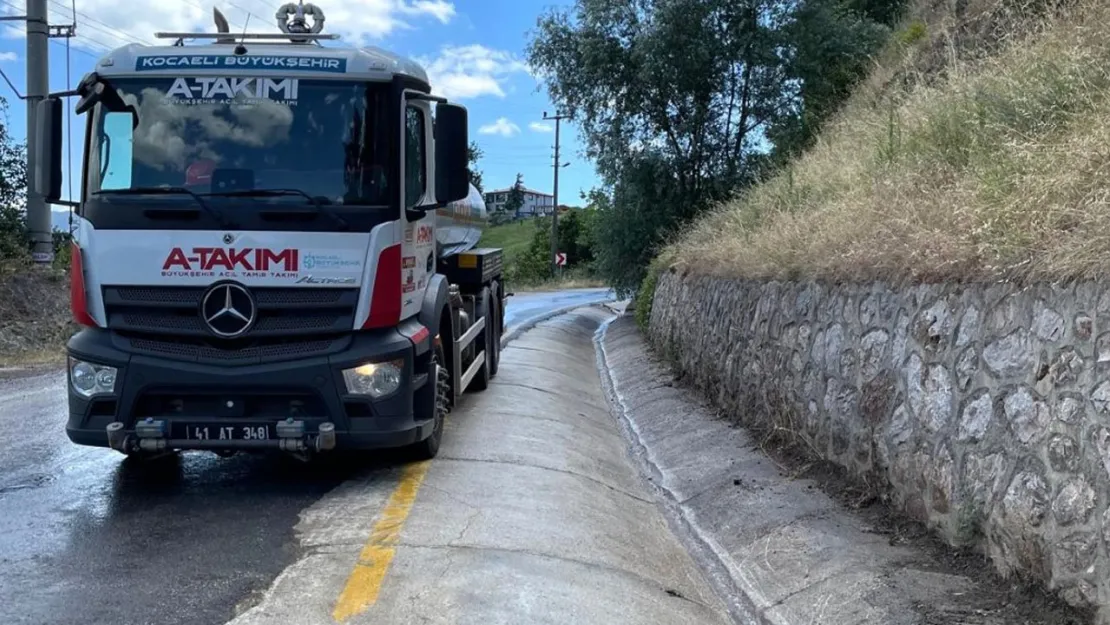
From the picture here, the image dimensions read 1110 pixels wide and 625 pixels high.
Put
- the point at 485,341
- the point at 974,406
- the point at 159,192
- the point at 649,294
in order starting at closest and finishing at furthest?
1. the point at 974,406
2. the point at 159,192
3. the point at 485,341
4. the point at 649,294

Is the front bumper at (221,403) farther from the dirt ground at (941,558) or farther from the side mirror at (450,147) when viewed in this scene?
the dirt ground at (941,558)

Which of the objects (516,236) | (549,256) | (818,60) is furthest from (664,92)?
(516,236)

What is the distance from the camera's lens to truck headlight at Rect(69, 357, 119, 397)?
254 inches

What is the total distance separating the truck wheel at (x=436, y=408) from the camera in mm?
7566

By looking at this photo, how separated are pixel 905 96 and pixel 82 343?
11.7 meters

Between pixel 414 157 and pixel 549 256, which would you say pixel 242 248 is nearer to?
pixel 414 157

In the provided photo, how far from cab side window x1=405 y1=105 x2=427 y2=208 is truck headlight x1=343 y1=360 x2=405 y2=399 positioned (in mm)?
Result: 1199

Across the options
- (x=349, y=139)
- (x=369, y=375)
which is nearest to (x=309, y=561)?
(x=369, y=375)

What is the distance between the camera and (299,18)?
27.0ft

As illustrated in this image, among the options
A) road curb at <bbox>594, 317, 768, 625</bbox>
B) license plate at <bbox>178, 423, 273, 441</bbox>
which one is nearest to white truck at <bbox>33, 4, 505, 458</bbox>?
license plate at <bbox>178, 423, 273, 441</bbox>

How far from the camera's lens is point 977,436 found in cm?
542

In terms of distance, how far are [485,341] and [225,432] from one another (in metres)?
5.77

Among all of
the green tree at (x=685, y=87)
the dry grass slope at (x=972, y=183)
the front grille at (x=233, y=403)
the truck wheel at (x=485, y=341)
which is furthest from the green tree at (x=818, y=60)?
the front grille at (x=233, y=403)

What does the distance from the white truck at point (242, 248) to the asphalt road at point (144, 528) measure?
45 centimetres
